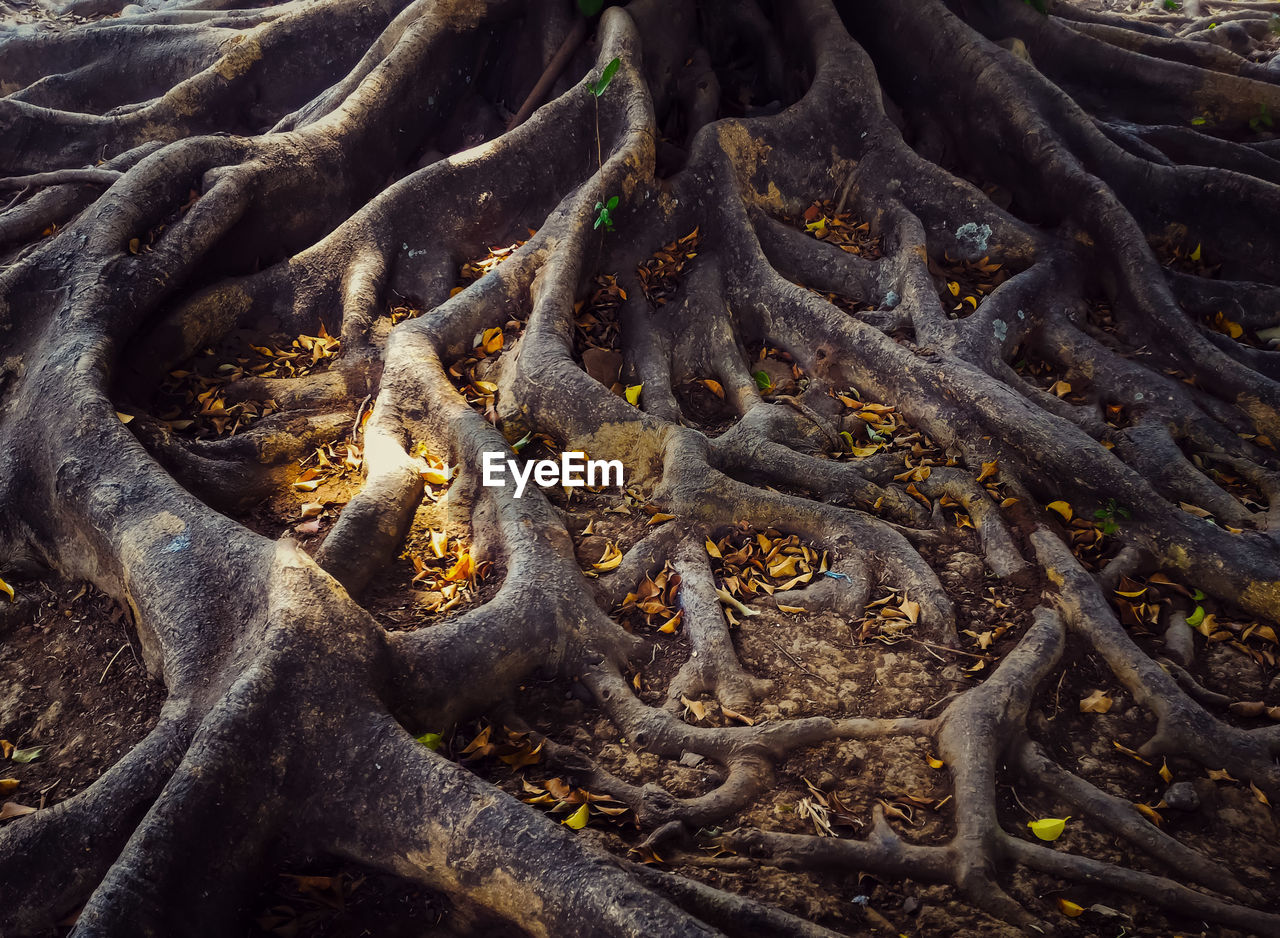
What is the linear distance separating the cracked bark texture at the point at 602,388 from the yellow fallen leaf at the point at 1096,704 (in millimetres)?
116

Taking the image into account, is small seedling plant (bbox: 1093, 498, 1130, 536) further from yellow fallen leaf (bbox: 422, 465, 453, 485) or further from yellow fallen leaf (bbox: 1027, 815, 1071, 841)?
yellow fallen leaf (bbox: 422, 465, 453, 485)

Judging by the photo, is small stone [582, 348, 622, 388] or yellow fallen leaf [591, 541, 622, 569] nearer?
yellow fallen leaf [591, 541, 622, 569]

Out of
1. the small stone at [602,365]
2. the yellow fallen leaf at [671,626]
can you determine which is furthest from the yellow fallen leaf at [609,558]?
the small stone at [602,365]

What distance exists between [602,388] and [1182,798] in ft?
8.25

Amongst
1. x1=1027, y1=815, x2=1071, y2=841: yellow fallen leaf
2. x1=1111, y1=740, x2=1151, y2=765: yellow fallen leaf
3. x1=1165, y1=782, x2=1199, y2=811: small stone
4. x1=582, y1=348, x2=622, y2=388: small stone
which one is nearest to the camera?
x1=1027, y1=815, x2=1071, y2=841: yellow fallen leaf

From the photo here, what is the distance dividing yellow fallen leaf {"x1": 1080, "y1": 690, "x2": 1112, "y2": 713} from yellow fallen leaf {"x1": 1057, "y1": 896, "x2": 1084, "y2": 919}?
2.46ft

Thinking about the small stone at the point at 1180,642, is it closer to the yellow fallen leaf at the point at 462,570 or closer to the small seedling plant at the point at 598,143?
the yellow fallen leaf at the point at 462,570

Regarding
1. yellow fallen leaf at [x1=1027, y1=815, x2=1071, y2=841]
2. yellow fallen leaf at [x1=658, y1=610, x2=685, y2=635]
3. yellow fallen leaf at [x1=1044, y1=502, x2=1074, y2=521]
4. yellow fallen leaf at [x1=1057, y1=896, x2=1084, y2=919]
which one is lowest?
A: yellow fallen leaf at [x1=1027, y1=815, x2=1071, y2=841]

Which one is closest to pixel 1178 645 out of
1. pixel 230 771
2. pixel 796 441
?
pixel 796 441

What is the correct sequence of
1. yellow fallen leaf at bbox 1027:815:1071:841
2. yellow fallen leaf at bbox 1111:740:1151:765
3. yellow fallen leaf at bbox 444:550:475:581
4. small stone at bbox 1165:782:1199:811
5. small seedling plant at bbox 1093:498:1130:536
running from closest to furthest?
yellow fallen leaf at bbox 1027:815:1071:841
small stone at bbox 1165:782:1199:811
yellow fallen leaf at bbox 1111:740:1151:765
yellow fallen leaf at bbox 444:550:475:581
small seedling plant at bbox 1093:498:1130:536

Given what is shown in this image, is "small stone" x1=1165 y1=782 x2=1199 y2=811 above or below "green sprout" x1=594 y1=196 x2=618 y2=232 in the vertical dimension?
below

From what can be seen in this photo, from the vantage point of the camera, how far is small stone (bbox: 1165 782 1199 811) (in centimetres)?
249

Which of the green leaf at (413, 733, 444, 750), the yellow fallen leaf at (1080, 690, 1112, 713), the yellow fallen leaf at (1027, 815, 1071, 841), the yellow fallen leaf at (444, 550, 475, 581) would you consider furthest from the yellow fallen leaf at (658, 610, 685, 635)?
the yellow fallen leaf at (1080, 690, 1112, 713)

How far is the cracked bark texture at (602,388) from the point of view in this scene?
224 centimetres
